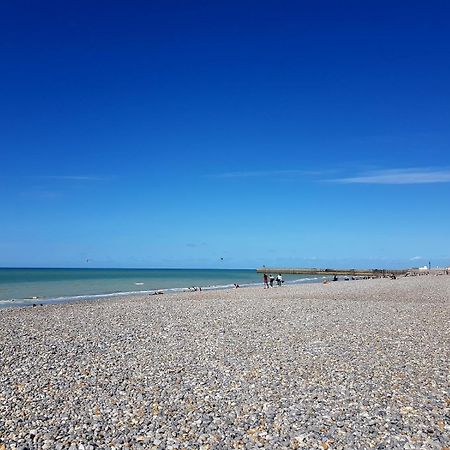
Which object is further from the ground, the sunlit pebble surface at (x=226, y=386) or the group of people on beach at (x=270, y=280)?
the group of people on beach at (x=270, y=280)

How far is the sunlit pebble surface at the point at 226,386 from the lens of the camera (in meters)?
6.78

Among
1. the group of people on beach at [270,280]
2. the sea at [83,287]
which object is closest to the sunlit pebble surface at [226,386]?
the sea at [83,287]

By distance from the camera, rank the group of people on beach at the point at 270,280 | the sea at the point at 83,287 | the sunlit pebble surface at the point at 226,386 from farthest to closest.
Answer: the group of people on beach at the point at 270,280
the sea at the point at 83,287
the sunlit pebble surface at the point at 226,386

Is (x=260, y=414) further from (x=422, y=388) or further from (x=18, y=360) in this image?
(x=18, y=360)

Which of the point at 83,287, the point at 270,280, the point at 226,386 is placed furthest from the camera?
the point at 83,287

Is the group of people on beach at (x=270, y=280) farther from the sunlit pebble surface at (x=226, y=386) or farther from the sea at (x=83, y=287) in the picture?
the sunlit pebble surface at (x=226, y=386)

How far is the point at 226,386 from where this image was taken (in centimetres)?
919

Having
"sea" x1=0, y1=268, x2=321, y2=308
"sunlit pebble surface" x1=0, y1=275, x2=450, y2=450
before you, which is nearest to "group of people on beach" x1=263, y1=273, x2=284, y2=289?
"sea" x1=0, y1=268, x2=321, y2=308

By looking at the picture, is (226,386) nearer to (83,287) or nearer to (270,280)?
(270,280)

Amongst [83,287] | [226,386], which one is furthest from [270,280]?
[226,386]

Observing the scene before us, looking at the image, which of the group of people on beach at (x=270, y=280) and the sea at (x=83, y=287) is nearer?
the sea at (x=83, y=287)

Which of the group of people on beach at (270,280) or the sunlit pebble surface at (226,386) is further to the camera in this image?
the group of people on beach at (270,280)

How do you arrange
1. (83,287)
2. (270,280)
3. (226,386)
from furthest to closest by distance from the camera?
1. (83,287)
2. (270,280)
3. (226,386)

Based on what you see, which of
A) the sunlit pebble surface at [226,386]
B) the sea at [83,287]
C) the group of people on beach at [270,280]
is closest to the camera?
Answer: the sunlit pebble surface at [226,386]
